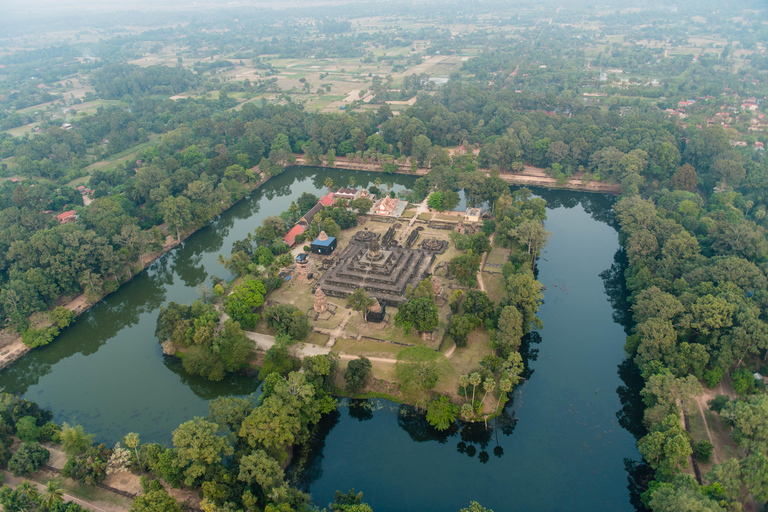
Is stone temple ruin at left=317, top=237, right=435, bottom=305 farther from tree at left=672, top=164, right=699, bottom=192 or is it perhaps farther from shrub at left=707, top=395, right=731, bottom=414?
tree at left=672, top=164, right=699, bottom=192

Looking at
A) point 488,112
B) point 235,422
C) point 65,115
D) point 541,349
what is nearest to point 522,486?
point 541,349

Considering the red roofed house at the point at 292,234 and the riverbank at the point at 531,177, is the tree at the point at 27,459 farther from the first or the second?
the riverbank at the point at 531,177

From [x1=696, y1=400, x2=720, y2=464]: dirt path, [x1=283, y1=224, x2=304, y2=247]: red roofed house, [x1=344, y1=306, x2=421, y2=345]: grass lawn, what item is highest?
[x1=696, y1=400, x2=720, y2=464]: dirt path

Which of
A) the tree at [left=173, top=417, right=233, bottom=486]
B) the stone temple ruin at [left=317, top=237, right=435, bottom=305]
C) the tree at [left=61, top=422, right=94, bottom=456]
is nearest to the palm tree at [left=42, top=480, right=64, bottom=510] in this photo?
the tree at [left=61, top=422, right=94, bottom=456]

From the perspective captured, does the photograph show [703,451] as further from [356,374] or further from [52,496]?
[52,496]

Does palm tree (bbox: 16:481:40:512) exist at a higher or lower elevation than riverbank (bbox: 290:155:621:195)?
higher

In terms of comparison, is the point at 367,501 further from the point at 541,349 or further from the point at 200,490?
the point at 541,349

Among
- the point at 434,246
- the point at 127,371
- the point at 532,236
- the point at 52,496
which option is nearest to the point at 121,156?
the point at 127,371
